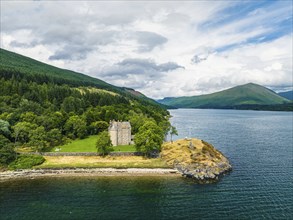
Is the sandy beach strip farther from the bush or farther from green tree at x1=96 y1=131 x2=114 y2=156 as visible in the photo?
green tree at x1=96 y1=131 x2=114 y2=156

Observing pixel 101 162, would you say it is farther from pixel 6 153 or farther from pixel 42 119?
pixel 42 119

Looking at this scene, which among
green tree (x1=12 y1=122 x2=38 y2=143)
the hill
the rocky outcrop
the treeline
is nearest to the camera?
the rocky outcrop

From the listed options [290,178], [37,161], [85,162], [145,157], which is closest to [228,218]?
[290,178]

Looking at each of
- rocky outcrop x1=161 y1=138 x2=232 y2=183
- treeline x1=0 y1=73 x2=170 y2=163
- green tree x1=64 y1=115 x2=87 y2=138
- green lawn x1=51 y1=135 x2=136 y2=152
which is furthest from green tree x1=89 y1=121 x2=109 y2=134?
rocky outcrop x1=161 y1=138 x2=232 y2=183

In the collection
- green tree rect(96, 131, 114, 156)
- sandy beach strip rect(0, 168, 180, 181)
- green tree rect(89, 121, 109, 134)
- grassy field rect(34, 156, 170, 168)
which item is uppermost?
green tree rect(89, 121, 109, 134)

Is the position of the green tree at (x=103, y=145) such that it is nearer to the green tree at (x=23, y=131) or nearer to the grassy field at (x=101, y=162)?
the grassy field at (x=101, y=162)

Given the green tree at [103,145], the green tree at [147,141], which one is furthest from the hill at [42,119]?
the green tree at [103,145]

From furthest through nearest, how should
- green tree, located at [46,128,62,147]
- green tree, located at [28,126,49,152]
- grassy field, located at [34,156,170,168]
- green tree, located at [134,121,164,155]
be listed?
green tree, located at [46,128,62,147] < green tree, located at [28,126,49,152] < green tree, located at [134,121,164,155] < grassy field, located at [34,156,170,168]

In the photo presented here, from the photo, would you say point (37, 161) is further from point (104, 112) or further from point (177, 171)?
point (104, 112)
